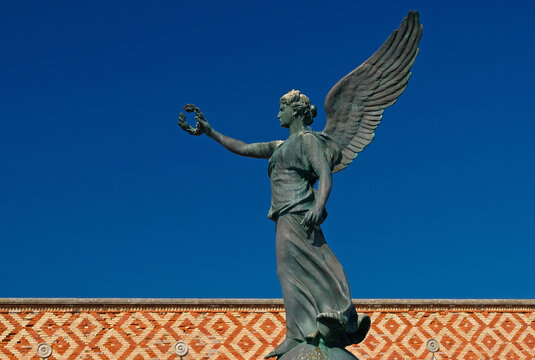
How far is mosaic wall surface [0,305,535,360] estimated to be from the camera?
16.4 m

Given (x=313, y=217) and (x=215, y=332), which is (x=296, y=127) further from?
(x=215, y=332)

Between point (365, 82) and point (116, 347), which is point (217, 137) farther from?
point (116, 347)

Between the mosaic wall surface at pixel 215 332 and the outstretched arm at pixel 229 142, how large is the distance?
32.6ft

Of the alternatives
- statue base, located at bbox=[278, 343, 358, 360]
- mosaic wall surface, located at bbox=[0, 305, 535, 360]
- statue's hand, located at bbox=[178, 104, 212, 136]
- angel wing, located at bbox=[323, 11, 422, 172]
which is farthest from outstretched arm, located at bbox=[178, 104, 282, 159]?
mosaic wall surface, located at bbox=[0, 305, 535, 360]

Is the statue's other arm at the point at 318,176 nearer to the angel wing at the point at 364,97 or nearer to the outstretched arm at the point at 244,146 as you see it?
the outstretched arm at the point at 244,146

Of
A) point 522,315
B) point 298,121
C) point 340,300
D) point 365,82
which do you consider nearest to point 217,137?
point 298,121

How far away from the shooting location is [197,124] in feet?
23.9

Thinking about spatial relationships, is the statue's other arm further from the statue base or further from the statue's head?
the statue base

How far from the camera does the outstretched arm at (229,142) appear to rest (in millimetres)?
7090

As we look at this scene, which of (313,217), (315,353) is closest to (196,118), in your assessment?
(313,217)

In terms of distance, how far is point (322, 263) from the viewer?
641 cm

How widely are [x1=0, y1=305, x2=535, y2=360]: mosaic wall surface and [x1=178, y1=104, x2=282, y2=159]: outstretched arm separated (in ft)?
32.6

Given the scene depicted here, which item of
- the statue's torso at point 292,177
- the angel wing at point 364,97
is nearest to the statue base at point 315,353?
the statue's torso at point 292,177

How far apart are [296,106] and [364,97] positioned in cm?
64
